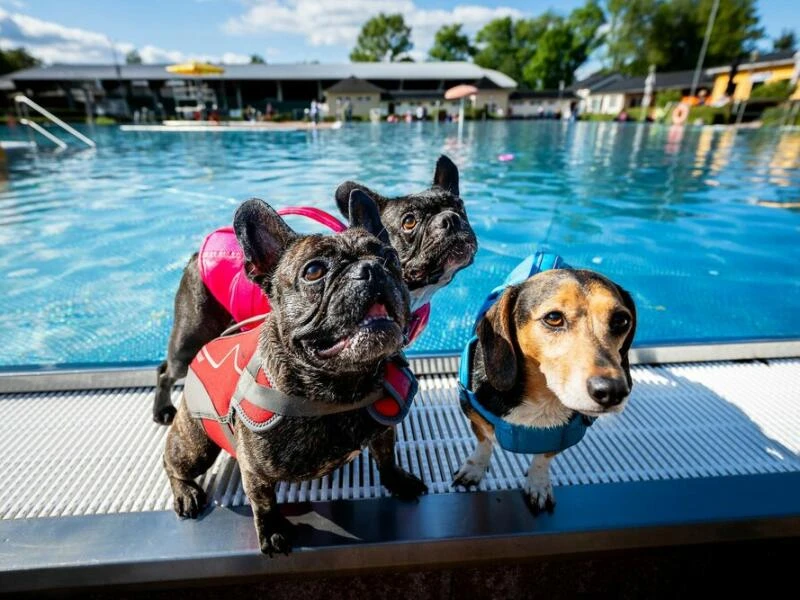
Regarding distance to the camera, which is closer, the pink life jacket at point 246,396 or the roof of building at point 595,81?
the pink life jacket at point 246,396

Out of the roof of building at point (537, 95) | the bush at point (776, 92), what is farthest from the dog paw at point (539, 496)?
the roof of building at point (537, 95)

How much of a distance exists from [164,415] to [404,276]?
1.94 meters

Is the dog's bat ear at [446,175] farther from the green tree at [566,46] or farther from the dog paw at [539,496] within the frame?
the green tree at [566,46]

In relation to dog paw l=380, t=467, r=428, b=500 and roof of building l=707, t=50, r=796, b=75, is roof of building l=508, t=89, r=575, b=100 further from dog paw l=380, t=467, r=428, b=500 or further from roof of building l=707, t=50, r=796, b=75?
dog paw l=380, t=467, r=428, b=500

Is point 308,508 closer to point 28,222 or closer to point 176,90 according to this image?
point 28,222

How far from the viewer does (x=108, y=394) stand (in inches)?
136

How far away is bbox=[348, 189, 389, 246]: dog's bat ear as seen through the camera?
7.27 ft

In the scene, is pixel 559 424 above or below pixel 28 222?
above

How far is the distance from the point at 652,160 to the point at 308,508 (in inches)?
893

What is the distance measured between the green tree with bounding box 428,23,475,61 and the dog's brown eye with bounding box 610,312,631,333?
368 ft

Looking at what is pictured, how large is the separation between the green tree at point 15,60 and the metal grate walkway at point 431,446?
353 ft

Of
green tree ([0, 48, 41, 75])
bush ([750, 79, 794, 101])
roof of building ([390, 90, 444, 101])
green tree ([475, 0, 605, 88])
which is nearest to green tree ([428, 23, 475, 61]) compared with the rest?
green tree ([475, 0, 605, 88])

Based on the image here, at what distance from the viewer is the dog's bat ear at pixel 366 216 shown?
2.21 meters

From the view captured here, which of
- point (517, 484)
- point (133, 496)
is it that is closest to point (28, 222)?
point (133, 496)
